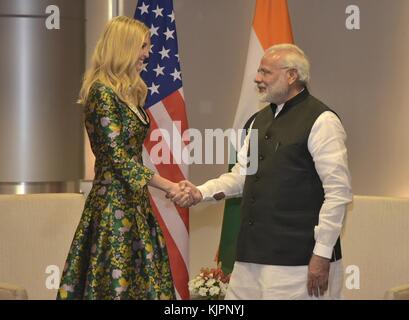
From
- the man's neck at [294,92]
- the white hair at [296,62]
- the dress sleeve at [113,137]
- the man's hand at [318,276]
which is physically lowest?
the man's hand at [318,276]

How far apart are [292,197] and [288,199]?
0.06 feet

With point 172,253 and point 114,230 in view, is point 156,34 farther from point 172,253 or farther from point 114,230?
point 114,230

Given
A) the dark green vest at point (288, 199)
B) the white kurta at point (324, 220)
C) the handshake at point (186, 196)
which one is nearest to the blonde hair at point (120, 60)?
the handshake at point (186, 196)

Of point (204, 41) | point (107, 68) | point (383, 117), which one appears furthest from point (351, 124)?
point (107, 68)

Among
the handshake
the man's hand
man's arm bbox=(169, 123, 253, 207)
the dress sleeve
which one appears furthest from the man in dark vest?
the dress sleeve

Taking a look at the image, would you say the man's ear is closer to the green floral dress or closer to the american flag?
the green floral dress

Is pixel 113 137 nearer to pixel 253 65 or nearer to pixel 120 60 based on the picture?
pixel 120 60

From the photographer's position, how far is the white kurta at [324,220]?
360 centimetres

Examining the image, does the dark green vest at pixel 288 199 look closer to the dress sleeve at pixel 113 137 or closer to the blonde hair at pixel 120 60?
the dress sleeve at pixel 113 137

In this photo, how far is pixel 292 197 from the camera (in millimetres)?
3688

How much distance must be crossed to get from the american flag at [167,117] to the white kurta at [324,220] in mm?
1858
